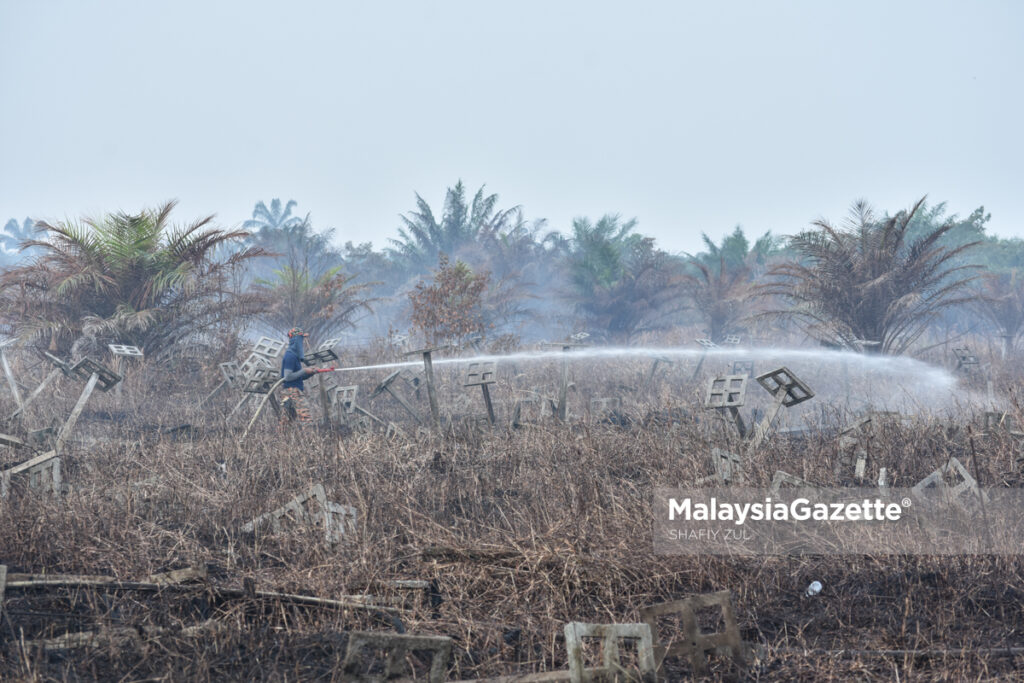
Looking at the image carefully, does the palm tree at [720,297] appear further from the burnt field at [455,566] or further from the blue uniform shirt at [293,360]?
the burnt field at [455,566]

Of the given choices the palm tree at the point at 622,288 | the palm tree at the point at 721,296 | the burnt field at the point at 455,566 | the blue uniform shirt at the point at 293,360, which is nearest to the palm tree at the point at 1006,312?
the palm tree at the point at 721,296

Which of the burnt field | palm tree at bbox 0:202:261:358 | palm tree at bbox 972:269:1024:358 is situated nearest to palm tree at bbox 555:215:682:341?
palm tree at bbox 972:269:1024:358

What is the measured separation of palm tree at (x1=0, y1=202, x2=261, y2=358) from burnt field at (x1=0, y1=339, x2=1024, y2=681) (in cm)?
677

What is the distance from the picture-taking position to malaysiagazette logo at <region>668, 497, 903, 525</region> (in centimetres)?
596

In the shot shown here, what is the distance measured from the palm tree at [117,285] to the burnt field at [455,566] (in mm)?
6765

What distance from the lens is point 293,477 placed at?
721cm

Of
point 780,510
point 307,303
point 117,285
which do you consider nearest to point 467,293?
point 307,303

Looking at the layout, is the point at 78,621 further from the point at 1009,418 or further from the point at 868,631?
the point at 1009,418

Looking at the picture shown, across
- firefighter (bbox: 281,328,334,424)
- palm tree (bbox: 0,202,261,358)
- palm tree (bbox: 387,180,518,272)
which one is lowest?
firefighter (bbox: 281,328,334,424)

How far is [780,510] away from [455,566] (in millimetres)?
2385

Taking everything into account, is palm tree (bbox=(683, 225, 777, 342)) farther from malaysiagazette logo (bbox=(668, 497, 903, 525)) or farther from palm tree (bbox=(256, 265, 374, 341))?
malaysiagazette logo (bbox=(668, 497, 903, 525))

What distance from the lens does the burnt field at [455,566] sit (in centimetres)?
432

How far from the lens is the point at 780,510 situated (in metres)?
6.03

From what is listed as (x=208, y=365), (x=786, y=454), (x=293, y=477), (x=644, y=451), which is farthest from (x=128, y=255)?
A: (x=786, y=454)
